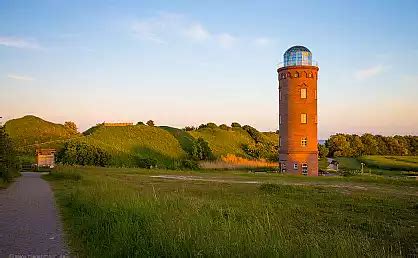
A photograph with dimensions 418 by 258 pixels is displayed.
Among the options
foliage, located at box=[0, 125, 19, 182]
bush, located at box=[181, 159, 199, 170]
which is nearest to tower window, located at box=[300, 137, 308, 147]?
bush, located at box=[181, 159, 199, 170]

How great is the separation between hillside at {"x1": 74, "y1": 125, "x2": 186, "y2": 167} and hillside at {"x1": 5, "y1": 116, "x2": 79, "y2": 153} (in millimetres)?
7018

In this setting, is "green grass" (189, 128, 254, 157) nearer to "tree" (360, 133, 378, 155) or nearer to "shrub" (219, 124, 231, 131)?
"shrub" (219, 124, 231, 131)

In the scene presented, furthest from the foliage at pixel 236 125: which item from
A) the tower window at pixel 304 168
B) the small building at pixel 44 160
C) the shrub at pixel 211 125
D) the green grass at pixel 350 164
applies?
the small building at pixel 44 160

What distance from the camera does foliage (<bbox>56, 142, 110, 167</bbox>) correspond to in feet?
188

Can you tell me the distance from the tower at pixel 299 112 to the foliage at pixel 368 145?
37425mm

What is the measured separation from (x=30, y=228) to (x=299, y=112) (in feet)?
134

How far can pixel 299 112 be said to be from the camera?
5016 cm

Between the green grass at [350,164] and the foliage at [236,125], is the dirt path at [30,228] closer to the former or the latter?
the green grass at [350,164]

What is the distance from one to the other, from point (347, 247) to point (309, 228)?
220 inches

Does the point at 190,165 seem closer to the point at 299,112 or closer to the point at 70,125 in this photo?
the point at 299,112

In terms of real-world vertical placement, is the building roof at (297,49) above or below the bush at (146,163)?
above

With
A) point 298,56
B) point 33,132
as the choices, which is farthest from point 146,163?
point 33,132

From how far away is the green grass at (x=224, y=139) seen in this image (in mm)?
81387

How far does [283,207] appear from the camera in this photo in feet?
54.8
